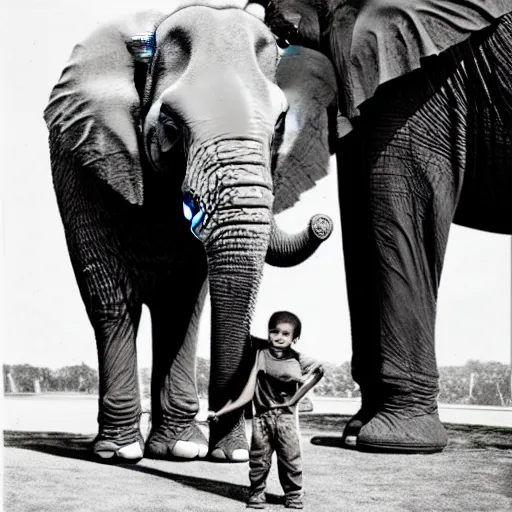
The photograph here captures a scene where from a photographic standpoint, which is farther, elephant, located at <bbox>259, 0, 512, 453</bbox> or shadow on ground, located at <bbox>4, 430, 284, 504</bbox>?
elephant, located at <bbox>259, 0, 512, 453</bbox>

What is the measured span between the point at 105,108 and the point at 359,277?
1018mm

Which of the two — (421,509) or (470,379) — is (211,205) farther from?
(470,379)

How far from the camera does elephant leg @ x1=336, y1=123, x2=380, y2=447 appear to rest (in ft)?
12.8

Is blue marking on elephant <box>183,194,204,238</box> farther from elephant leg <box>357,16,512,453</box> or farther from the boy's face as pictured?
elephant leg <box>357,16,512,453</box>

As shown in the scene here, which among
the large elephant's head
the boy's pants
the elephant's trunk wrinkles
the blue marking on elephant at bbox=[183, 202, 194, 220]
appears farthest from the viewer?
the elephant's trunk wrinkles

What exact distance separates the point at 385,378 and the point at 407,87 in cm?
83

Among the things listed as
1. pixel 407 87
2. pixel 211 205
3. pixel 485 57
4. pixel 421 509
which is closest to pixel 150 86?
pixel 211 205

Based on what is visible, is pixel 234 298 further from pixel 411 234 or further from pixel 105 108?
pixel 411 234

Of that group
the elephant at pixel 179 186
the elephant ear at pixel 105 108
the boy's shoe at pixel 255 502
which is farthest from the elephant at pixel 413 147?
the boy's shoe at pixel 255 502

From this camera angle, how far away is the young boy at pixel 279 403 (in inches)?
112

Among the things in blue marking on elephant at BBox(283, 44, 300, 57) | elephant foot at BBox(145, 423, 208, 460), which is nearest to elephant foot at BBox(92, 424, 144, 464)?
elephant foot at BBox(145, 423, 208, 460)

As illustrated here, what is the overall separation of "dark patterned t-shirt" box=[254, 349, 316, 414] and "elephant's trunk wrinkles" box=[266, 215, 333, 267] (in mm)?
665

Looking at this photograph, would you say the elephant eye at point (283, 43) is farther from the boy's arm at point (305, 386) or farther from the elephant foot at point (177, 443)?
the boy's arm at point (305, 386)

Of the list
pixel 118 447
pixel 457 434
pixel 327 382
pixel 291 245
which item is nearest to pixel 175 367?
pixel 118 447
